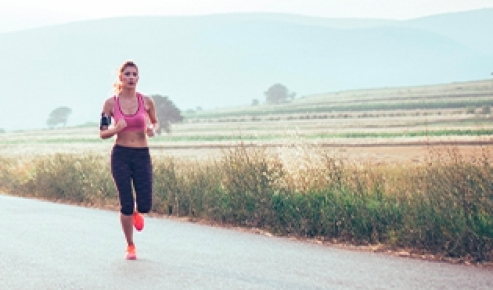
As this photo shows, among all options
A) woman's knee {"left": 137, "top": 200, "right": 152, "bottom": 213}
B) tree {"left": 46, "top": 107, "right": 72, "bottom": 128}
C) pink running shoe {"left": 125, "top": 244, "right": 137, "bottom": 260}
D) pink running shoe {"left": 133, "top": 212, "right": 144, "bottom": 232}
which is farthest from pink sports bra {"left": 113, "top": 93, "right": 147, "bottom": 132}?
tree {"left": 46, "top": 107, "right": 72, "bottom": 128}

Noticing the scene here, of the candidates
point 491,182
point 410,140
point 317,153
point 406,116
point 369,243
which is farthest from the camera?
point 406,116

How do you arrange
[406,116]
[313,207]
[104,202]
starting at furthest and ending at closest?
1. [406,116]
2. [104,202]
3. [313,207]

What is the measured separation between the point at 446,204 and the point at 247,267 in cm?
256

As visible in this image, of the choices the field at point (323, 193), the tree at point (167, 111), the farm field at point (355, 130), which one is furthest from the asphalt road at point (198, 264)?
the tree at point (167, 111)

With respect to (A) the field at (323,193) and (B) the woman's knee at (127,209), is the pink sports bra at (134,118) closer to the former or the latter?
(B) the woman's knee at (127,209)

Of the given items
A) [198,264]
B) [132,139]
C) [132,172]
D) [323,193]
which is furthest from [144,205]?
[323,193]

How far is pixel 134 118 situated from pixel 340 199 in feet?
11.2

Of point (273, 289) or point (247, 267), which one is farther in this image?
point (247, 267)

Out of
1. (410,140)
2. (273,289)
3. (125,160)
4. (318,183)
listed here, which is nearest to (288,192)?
(318,183)

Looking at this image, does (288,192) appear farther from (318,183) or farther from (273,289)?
(273,289)

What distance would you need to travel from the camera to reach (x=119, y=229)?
12.3 m

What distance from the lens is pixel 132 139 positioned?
9.12m

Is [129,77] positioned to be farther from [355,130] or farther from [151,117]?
[355,130]

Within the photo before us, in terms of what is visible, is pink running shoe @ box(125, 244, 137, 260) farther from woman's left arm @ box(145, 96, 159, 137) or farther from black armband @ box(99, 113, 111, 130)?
black armband @ box(99, 113, 111, 130)
